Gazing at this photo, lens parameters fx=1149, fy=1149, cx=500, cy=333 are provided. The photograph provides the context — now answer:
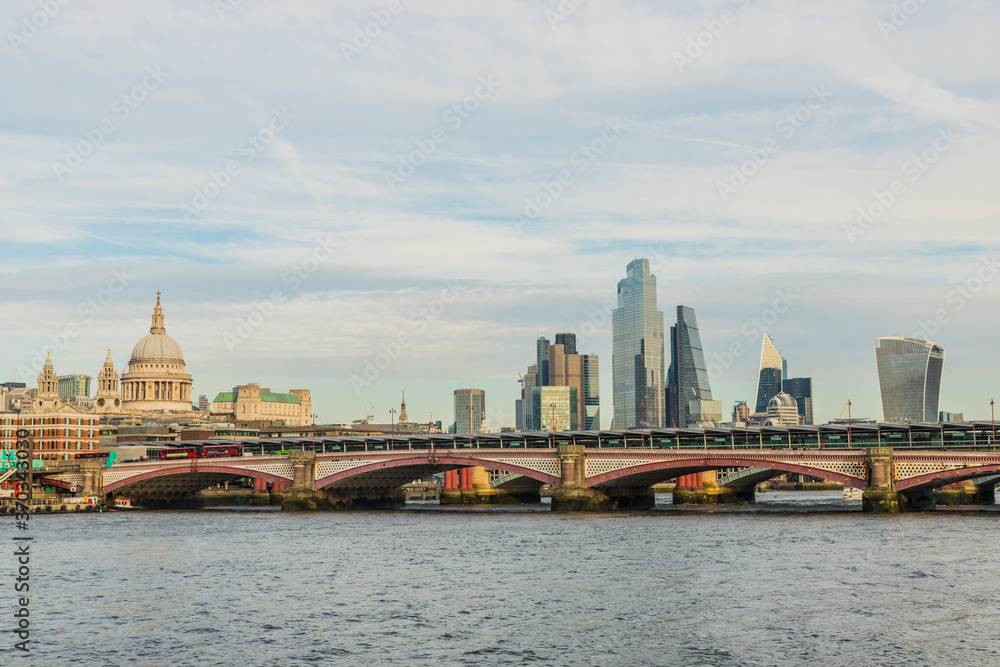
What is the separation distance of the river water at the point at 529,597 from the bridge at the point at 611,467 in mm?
15130

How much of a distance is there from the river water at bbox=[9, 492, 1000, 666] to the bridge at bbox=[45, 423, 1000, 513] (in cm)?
1513

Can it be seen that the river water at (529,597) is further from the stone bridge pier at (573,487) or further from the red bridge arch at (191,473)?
the red bridge arch at (191,473)

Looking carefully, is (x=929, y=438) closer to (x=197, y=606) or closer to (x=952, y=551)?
(x=952, y=551)

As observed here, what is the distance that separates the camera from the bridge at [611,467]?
4855 inches

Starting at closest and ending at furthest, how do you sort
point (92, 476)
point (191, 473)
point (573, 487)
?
point (573, 487) → point (191, 473) → point (92, 476)

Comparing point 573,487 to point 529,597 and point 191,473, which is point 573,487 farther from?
point 529,597

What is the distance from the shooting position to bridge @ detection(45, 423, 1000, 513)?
123 meters

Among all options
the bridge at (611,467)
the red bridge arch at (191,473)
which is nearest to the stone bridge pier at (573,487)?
the bridge at (611,467)

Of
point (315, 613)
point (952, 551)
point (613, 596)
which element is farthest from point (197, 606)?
point (952, 551)

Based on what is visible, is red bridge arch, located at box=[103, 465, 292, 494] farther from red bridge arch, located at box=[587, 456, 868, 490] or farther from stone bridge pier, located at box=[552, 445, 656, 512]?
red bridge arch, located at box=[587, 456, 868, 490]

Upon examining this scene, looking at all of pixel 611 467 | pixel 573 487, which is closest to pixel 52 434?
pixel 573 487

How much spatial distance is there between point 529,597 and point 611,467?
73.3 metres

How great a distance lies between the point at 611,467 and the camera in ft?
443

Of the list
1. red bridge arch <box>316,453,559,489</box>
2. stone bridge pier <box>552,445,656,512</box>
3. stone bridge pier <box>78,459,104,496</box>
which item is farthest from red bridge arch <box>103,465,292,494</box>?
stone bridge pier <box>552,445,656,512</box>
